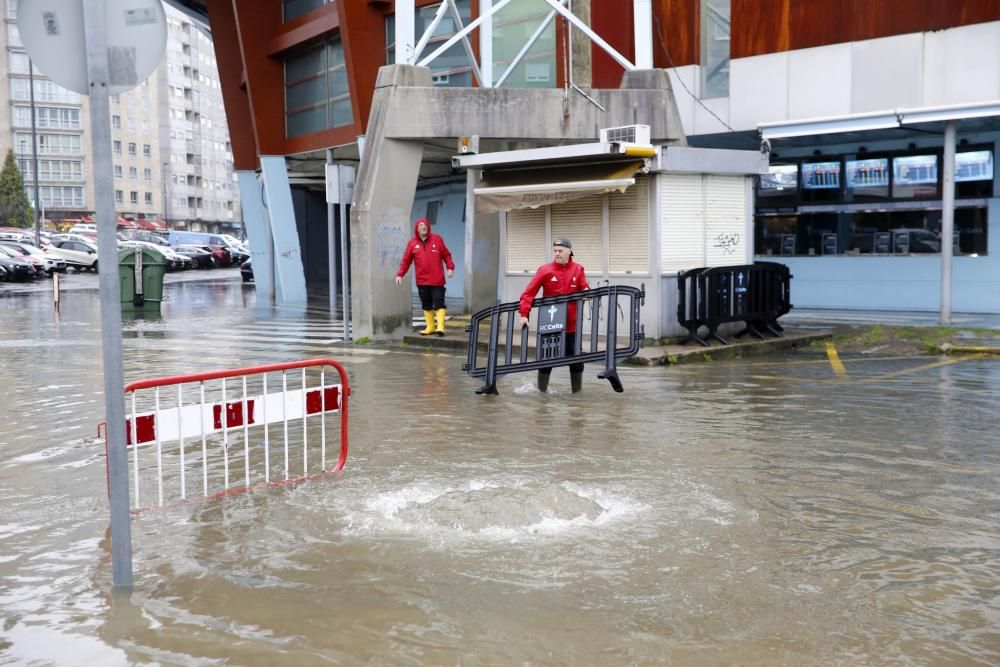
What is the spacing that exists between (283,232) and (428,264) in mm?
13589

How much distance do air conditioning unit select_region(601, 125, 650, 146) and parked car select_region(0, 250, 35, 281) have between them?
34357 mm

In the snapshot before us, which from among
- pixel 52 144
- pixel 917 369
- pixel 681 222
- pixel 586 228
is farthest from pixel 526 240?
pixel 52 144

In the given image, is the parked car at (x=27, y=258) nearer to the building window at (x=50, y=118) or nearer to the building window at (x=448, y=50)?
the building window at (x=448, y=50)

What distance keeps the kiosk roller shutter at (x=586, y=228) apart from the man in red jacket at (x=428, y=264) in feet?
6.28

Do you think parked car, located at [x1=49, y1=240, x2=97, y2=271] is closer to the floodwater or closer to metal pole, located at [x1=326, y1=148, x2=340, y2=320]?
metal pole, located at [x1=326, y1=148, x2=340, y2=320]

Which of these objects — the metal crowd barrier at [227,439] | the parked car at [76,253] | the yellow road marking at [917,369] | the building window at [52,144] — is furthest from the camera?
the building window at [52,144]

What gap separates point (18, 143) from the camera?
365 feet

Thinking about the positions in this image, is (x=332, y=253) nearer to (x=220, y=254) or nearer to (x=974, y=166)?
(x=974, y=166)

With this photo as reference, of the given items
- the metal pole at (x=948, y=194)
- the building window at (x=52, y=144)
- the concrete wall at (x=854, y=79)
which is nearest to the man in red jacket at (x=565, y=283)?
the metal pole at (x=948, y=194)

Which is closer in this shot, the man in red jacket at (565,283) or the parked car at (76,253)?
the man in red jacket at (565,283)

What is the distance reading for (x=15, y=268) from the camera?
43594 millimetres

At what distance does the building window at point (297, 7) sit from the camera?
29438 millimetres

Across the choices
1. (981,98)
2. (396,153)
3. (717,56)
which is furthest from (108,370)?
(717,56)

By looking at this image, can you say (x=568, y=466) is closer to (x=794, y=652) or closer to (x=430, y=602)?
(x=430, y=602)
